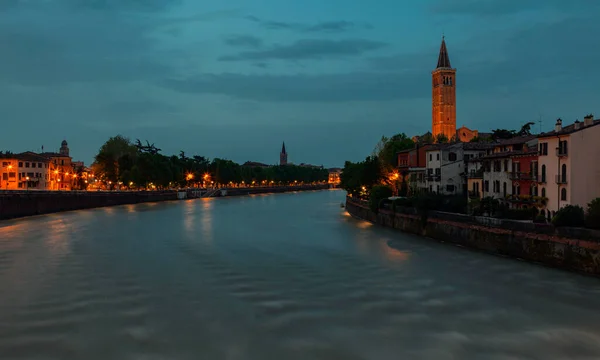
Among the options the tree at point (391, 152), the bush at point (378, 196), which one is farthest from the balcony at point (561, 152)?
the tree at point (391, 152)

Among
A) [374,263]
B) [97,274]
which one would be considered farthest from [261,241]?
[97,274]

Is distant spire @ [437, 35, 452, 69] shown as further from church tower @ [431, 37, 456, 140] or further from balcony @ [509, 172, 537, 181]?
balcony @ [509, 172, 537, 181]

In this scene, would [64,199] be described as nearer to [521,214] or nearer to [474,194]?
[474,194]

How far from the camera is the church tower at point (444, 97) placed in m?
160

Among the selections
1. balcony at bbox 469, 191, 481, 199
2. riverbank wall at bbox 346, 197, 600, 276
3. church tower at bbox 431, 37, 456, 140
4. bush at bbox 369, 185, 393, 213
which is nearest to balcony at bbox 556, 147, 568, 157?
riverbank wall at bbox 346, 197, 600, 276

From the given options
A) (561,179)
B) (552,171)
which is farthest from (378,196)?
(561,179)

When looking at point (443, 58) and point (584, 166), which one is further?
point (443, 58)

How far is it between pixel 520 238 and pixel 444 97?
137 meters

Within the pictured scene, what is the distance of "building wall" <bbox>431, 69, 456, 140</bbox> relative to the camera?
15975 cm

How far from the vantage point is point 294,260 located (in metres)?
33.3

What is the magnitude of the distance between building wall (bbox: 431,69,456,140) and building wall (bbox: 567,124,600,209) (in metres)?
127

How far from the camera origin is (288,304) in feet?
72.6

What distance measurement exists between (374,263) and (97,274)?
15160 millimetres

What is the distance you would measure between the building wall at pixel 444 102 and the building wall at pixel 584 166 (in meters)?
127
